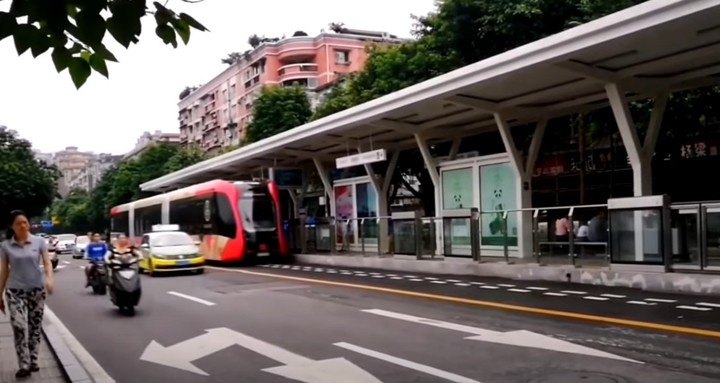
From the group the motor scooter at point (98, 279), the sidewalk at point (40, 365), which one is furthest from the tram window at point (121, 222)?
the sidewalk at point (40, 365)

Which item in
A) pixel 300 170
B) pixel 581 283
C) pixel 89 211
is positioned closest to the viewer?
pixel 581 283

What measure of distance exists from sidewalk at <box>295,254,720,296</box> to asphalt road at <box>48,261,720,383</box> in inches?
24.0

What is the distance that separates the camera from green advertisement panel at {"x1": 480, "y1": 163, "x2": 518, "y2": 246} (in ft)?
60.4

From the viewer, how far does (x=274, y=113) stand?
4203 centimetres

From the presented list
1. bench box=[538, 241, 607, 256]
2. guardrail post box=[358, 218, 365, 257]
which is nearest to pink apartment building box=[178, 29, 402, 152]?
guardrail post box=[358, 218, 365, 257]

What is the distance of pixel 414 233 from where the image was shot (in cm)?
2136

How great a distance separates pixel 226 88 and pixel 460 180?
5973 cm

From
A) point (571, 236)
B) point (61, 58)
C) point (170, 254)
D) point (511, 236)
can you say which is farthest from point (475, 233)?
point (61, 58)

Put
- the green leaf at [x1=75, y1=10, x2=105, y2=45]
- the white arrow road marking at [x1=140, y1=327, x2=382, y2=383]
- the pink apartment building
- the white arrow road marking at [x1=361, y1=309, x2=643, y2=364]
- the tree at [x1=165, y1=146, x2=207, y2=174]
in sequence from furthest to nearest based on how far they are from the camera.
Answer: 1. the pink apartment building
2. the tree at [x1=165, y1=146, x2=207, y2=174]
3. the white arrow road marking at [x1=361, y1=309, x2=643, y2=364]
4. the white arrow road marking at [x1=140, y1=327, x2=382, y2=383]
5. the green leaf at [x1=75, y1=10, x2=105, y2=45]

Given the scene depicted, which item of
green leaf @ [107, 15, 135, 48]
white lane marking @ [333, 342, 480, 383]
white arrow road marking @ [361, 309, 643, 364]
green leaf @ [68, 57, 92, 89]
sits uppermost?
green leaf @ [107, 15, 135, 48]

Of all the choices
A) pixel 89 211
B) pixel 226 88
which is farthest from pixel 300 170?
pixel 89 211

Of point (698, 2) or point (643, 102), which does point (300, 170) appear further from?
point (698, 2)

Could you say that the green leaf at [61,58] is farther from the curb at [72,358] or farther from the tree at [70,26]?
the curb at [72,358]

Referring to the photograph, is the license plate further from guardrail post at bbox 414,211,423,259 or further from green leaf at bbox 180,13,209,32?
green leaf at bbox 180,13,209,32
